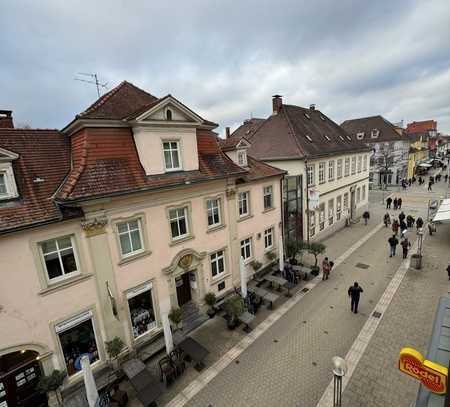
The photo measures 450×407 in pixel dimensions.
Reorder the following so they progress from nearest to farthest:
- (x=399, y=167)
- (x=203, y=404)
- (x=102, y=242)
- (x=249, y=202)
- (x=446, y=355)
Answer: (x=446, y=355) → (x=203, y=404) → (x=102, y=242) → (x=249, y=202) → (x=399, y=167)

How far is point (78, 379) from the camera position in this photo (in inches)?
327

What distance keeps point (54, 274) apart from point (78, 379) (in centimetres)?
385

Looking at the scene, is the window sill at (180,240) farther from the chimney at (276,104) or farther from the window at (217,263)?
the chimney at (276,104)

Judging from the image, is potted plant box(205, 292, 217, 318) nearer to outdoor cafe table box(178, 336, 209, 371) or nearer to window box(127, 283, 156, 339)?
outdoor cafe table box(178, 336, 209, 371)

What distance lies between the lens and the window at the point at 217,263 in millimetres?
12195

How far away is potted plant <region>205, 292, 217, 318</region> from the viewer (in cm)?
1155

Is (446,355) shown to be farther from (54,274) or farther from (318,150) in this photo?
(318,150)

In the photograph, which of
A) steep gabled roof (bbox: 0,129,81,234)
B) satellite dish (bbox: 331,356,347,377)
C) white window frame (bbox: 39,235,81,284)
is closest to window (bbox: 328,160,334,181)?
satellite dish (bbox: 331,356,347,377)

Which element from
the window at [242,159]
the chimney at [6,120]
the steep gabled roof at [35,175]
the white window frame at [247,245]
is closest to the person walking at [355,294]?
the white window frame at [247,245]

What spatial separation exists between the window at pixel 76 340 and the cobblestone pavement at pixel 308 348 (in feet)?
13.3

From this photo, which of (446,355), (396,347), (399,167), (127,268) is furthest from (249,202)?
(399,167)

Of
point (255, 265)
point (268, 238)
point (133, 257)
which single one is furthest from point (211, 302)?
point (268, 238)

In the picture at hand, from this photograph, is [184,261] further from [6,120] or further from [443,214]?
[443,214]

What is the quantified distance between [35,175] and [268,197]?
447 inches
